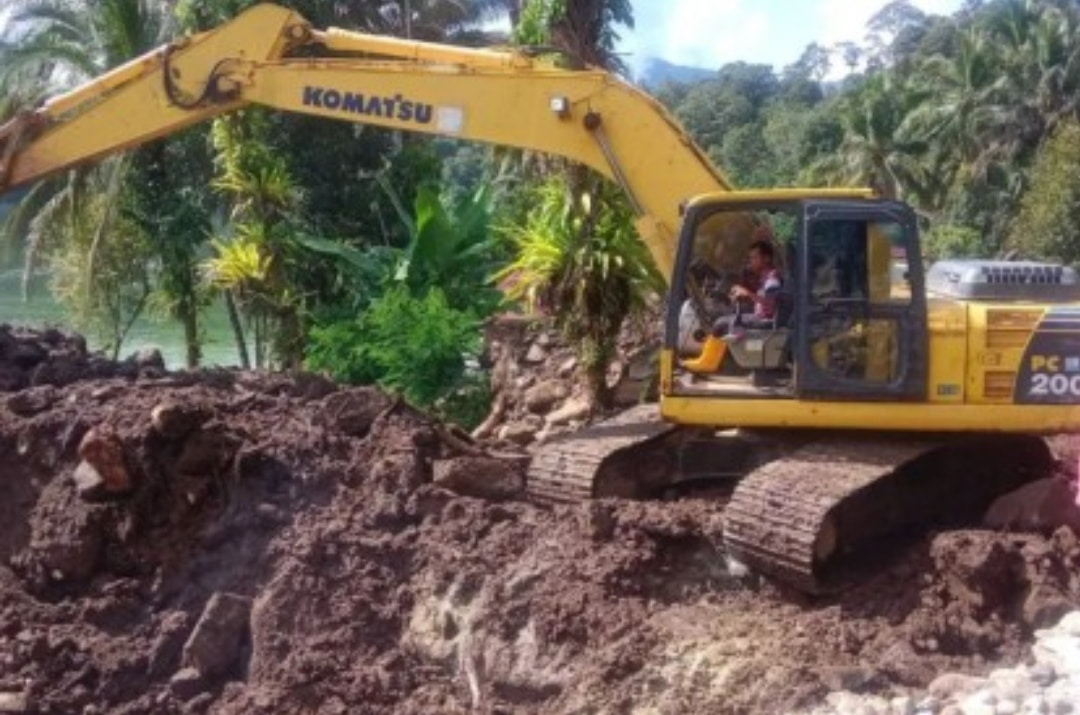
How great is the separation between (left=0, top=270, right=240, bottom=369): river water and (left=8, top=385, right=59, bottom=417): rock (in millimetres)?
11815

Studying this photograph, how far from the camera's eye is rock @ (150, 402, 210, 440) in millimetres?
10406

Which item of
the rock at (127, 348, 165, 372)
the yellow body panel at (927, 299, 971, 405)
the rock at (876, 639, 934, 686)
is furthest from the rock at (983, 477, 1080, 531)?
the rock at (127, 348, 165, 372)

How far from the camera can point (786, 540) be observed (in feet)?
28.0

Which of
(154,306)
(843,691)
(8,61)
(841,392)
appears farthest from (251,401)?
(8,61)

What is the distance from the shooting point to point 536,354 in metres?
16.5

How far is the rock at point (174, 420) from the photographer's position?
10.4m

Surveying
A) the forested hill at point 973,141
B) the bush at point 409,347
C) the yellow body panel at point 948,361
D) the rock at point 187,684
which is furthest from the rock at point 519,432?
the forested hill at point 973,141

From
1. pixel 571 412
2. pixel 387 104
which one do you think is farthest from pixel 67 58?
pixel 387 104

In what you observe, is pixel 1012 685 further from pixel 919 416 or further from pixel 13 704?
pixel 13 704

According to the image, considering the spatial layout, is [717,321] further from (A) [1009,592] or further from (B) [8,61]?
(B) [8,61]

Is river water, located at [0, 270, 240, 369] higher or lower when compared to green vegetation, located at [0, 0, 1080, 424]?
lower

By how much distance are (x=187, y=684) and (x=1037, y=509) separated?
4626 millimetres

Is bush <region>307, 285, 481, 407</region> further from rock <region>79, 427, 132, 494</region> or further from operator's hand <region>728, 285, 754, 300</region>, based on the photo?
operator's hand <region>728, 285, 754, 300</region>

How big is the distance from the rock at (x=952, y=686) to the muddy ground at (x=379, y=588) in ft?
0.46
